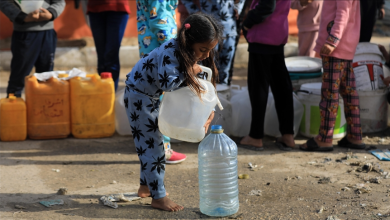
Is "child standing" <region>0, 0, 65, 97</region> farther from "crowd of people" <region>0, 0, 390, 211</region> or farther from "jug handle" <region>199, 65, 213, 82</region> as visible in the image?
"jug handle" <region>199, 65, 213, 82</region>

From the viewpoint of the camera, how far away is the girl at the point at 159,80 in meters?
2.84

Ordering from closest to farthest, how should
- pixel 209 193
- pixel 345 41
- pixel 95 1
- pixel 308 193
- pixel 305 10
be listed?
pixel 209 193
pixel 308 193
pixel 345 41
pixel 95 1
pixel 305 10

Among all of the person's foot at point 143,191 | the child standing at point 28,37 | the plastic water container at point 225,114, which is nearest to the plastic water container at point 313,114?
the plastic water container at point 225,114

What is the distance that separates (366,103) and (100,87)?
3092 millimetres

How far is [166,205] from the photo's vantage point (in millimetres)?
3273

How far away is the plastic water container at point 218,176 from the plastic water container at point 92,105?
7.31 feet

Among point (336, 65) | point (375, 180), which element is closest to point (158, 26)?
point (336, 65)

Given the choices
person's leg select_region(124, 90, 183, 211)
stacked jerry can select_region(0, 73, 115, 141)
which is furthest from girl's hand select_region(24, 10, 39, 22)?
person's leg select_region(124, 90, 183, 211)

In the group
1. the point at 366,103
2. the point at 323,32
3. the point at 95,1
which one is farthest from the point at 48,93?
the point at 366,103

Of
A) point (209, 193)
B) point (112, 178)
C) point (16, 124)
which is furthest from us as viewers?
point (16, 124)

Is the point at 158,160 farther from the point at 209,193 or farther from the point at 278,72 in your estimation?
the point at 278,72

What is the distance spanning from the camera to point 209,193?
3.24 metres

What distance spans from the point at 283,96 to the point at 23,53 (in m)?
3.04

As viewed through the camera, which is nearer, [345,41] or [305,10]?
[345,41]
